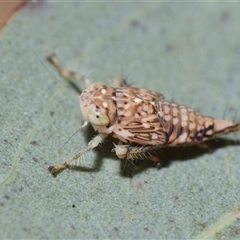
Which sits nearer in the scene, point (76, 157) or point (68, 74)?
point (76, 157)

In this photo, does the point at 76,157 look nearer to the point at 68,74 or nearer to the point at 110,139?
the point at 110,139

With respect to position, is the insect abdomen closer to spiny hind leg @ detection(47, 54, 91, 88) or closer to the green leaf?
the green leaf

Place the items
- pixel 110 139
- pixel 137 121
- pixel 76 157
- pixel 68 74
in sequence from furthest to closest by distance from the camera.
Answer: pixel 68 74 → pixel 110 139 → pixel 137 121 → pixel 76 157

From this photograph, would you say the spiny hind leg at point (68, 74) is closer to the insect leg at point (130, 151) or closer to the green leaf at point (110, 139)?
the green leaf at point (110, 139)

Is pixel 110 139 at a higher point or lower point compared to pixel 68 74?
lower

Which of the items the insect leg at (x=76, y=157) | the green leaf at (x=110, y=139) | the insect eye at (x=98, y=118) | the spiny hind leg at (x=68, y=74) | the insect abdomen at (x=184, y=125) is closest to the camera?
the green leaf at (x=110, y=139)

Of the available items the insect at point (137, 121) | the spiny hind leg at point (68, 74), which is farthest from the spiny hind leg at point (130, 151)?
the spiny hind leg at point (68, 74)

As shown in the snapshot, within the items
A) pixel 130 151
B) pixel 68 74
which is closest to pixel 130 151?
pixel 130 151

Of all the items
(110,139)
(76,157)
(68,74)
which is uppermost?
(68,74)
